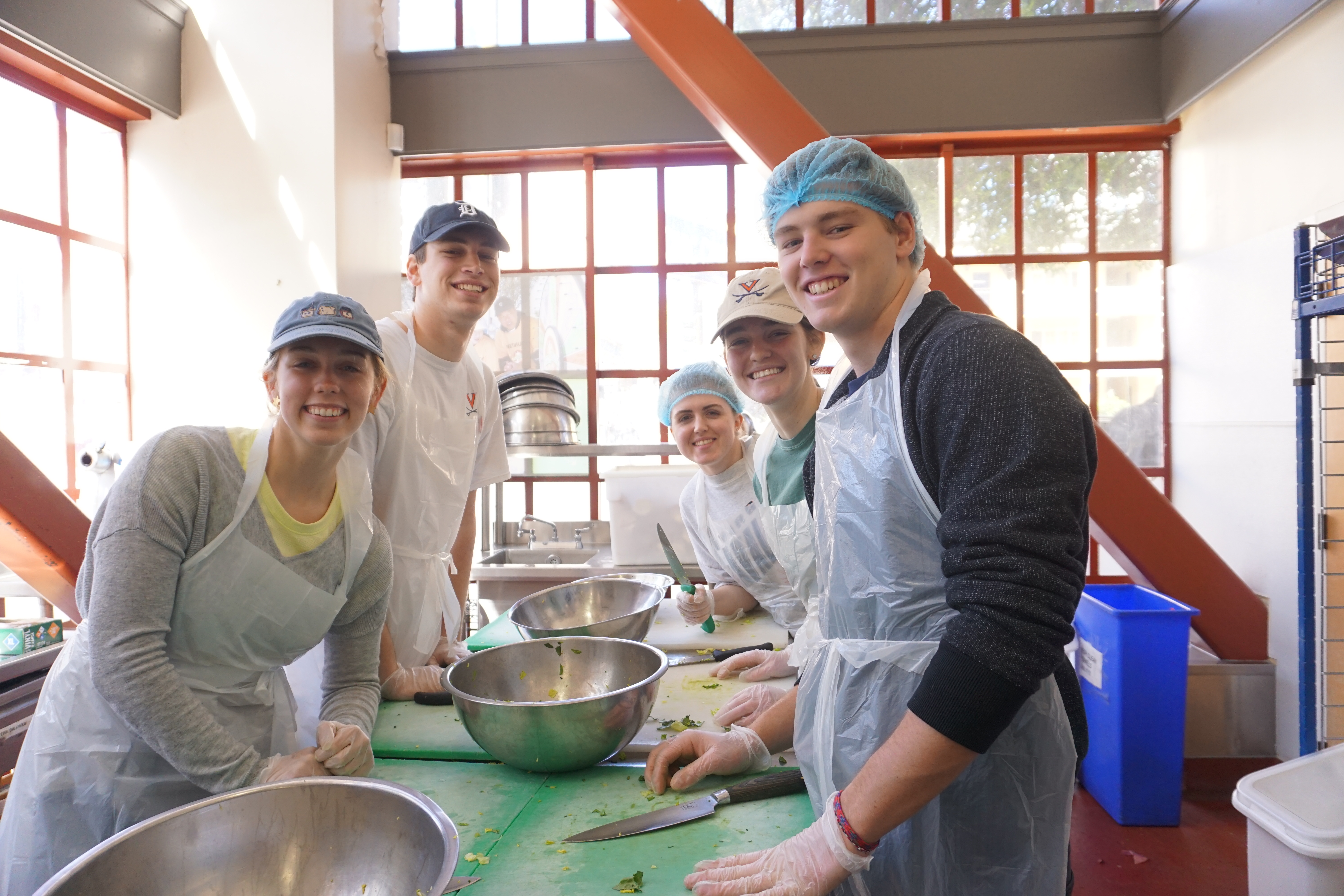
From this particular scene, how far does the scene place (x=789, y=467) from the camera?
77.6 inches

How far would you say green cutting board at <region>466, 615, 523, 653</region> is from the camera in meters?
2.15

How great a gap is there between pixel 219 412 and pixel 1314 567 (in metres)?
5.08

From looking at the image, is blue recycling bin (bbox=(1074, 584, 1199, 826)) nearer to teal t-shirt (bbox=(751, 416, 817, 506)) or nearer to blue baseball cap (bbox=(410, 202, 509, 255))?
teal t-shirt (bbox=(751, 416, 817, 506))

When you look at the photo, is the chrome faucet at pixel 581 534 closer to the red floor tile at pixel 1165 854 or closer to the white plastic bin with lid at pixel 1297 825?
the red floor tile at pixel 1165 854

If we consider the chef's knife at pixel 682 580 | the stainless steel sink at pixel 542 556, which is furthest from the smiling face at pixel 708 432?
the stainless steel sink at pixel 542 556

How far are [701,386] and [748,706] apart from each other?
1242mm

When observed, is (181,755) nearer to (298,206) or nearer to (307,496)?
(307,496)

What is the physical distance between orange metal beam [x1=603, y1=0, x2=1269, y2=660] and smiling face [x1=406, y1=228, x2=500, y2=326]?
1593 millimetres

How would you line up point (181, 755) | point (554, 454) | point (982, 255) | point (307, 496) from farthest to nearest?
point (982, 255), point (554, 454), point (307, 496), point (181, 755)

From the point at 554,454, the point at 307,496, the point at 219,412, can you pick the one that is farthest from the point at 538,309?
the point at 307,496

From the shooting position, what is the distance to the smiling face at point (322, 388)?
4.70 feet

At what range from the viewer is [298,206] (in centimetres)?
420

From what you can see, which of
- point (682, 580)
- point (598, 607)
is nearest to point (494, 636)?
point (598, 607)

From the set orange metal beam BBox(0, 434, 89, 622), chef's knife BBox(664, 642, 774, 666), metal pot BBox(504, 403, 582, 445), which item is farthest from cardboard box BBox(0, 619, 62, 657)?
chef's knife BBox(664, 642, 774, 666)
